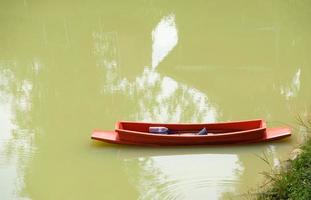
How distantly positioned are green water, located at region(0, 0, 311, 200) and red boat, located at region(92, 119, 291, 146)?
0.13m

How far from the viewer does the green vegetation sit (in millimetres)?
5000

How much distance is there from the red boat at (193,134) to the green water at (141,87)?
0.44ft

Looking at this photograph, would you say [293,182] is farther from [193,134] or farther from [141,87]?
[141,87]

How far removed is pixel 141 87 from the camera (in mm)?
A: 8961

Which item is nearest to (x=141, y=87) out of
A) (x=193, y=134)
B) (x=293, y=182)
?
(x=193, y=134)

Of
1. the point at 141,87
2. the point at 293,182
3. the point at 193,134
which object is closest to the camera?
the point at 293,182

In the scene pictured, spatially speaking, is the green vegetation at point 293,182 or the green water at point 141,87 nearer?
the green vegetation at point 293,182

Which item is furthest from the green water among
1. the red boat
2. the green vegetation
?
the green vegetation

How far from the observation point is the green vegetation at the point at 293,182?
5000 millimetres

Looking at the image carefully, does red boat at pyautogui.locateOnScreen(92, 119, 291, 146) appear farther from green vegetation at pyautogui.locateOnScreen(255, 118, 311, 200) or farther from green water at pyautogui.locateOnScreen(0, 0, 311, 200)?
green vegetation at pyautogui.locateOnScreen(255, 118, 311, 200)

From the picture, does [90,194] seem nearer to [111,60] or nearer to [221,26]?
[111,60]

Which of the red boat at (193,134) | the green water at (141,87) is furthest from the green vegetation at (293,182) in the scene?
the red boat at (193,134)

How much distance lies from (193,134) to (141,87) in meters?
2.12

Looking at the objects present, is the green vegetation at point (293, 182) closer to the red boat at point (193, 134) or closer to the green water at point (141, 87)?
the green water at point (141, 87)
